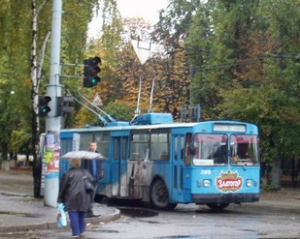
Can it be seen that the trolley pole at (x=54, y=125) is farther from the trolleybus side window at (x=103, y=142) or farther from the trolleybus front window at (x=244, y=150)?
the trolleybus side window at (x=103, y=142)

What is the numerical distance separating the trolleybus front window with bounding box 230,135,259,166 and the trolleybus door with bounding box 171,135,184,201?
1.59 metres

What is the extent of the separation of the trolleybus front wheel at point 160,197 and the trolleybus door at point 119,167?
1725mm

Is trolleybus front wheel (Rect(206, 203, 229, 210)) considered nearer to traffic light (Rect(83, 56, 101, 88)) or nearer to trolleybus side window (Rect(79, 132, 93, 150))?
trolleybus side window (Rect(79, 132, 93, 150))

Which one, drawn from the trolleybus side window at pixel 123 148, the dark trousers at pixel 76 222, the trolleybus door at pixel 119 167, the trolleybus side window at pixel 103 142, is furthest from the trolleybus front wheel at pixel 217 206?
the dark trousers at pixel 76 222

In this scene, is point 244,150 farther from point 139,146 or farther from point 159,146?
point 139,146

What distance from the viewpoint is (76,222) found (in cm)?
1477

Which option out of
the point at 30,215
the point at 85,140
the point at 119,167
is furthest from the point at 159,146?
the point at 30,215

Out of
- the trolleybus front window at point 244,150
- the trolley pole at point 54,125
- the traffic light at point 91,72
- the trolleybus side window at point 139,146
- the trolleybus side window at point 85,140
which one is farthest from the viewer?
the trolleybus side window at point 85,140

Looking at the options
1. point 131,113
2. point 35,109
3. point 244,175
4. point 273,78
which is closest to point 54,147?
point 35,109

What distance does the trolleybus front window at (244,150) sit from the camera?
23734mm

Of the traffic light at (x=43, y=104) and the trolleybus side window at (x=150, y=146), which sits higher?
the traffic light at (x=43, y=104)

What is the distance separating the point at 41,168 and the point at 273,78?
15.2 metres

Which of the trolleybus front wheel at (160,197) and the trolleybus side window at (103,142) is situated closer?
the trolleybus front wheel at (160,197)

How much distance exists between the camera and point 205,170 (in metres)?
23.0
